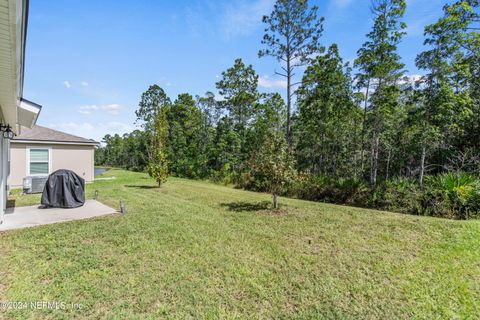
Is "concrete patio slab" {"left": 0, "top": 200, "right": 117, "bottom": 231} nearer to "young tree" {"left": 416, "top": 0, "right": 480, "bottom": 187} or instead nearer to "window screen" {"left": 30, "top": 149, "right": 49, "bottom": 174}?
"window screen" {"left": 30, "top": 149, "right": 49, "bottom": 174}

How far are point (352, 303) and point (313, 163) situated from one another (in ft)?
73.2

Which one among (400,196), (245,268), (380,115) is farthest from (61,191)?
(380,115)

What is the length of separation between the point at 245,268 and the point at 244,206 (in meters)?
4.87

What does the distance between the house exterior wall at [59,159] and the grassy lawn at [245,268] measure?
9019 mm

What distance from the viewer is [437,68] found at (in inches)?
403

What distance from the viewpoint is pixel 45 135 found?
12.9 metres

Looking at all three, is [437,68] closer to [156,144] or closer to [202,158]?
[156,144]

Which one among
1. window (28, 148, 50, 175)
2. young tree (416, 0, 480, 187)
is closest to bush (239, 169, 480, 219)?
young tree (416, 0, 480, 187)

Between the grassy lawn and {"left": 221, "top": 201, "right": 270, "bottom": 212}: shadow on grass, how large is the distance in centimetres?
174

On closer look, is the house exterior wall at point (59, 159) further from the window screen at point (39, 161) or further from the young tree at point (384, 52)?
the young tree at point (384, 52)

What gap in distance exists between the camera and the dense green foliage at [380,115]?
8.52 metres

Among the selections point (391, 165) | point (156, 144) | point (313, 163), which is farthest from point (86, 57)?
point (391, 165)

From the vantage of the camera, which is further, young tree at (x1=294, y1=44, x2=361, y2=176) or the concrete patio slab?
young tree at (x1=294, y1=44, x2=361, y2=176)

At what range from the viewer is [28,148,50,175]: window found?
474 inches
